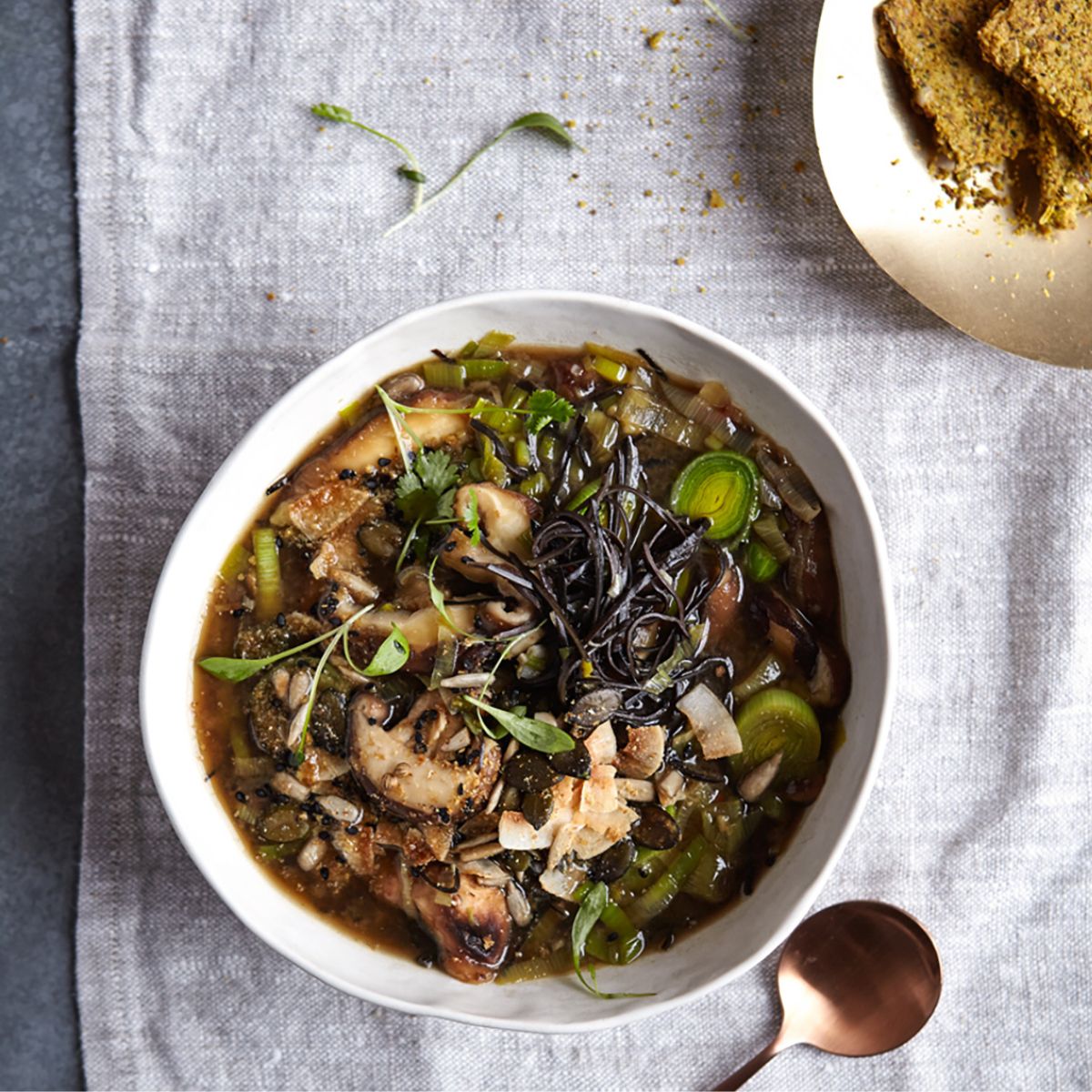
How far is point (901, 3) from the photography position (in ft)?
11.5

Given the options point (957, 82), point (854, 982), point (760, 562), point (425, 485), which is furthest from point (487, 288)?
point (854, 982)

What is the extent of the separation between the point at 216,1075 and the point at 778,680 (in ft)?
7.92

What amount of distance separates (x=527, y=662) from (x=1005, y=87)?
2539 mm

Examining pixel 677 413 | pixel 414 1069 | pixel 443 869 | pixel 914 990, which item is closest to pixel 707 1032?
pixel 914 990

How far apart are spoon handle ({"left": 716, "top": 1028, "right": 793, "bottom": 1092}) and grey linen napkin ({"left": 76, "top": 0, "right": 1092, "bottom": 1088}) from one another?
8 centimetres

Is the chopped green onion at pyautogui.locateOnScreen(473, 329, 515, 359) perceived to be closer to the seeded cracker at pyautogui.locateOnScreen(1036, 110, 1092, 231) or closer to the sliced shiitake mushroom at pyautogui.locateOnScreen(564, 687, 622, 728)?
the sliced shiitake mushroom at pyautogui.locateOnScreen(564, 687, 622, 728)

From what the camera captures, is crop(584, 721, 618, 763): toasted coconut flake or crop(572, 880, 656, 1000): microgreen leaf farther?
crop(572, 880, 656, 1000): microgreen leaf

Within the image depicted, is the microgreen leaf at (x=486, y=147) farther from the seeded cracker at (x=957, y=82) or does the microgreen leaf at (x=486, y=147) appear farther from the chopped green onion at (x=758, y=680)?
the chopped green onion at (x=758, y=680)

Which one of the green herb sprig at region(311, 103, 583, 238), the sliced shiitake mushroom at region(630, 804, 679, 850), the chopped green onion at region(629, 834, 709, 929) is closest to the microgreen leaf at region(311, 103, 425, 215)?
the green herb sprig at region(311, 103, 583, 238)

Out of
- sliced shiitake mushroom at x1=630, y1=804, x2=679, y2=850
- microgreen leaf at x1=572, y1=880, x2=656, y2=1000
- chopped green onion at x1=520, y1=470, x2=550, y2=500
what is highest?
chopped green onion at x1=520, y1=470, x2=550, y2=500

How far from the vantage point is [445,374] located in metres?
3.14

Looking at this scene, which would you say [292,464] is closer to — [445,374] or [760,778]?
[445,374]

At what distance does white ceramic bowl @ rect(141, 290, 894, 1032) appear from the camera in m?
2.92

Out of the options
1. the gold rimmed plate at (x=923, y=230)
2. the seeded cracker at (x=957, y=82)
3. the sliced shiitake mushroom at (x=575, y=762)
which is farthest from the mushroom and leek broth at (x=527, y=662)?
the seeded cracker at (x=957, y=82)
